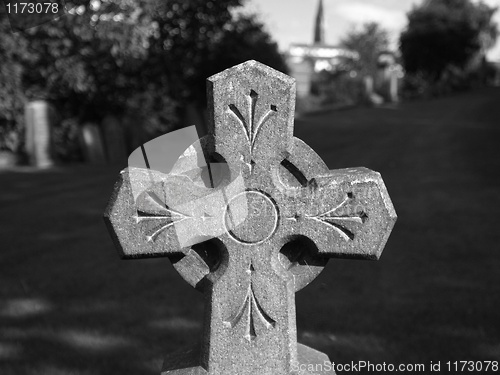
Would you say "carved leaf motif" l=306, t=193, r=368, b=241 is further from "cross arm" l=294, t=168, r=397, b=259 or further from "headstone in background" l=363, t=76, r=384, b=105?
"headstone in background" l=363, t=76, r=384, b=105

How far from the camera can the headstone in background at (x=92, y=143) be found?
12.2m

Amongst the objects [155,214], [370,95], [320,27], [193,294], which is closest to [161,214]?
[155,214]

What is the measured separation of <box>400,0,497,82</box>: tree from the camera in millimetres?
39219

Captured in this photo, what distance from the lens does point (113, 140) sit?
40.6 ft

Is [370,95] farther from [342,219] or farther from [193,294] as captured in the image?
[342,219]

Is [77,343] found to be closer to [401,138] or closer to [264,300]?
[264,300]

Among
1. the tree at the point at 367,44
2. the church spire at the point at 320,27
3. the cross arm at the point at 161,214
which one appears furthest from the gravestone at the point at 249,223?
the church spire at the point at 320,27

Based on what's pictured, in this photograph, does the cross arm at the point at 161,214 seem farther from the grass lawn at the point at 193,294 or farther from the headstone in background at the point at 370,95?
the headstone in background at the point at 370,95

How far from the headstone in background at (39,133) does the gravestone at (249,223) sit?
10.1m

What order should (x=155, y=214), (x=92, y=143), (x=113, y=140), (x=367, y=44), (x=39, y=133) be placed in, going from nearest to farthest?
(x=155, y=214) → (x=39, y=133) → (x=92, y=143) → (x=113, y=140) → (x=367, y=44)

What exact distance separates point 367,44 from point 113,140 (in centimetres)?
2793

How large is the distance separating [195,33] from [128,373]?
11.3 meters

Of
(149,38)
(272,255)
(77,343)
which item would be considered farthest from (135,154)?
(149,38)

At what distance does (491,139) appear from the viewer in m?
12.5
